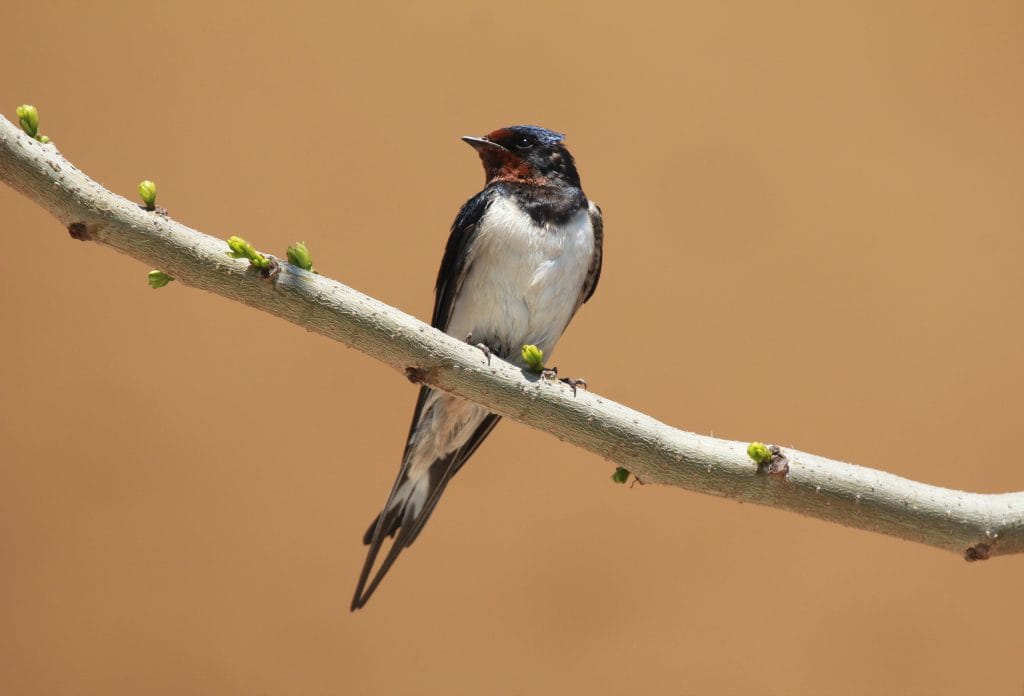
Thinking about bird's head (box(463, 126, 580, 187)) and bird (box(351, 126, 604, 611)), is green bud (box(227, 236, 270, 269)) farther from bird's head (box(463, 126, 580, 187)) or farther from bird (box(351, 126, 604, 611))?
bird's head (box(463, 126, 580, 187))

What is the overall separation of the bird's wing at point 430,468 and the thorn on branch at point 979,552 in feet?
3.70

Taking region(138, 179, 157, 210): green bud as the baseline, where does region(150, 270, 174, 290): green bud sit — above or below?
below

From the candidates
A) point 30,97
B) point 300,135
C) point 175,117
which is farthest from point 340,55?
point 30,97

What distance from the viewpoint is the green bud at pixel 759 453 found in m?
1.70

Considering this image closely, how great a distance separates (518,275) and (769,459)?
928 mm

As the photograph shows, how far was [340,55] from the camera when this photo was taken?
3.32m

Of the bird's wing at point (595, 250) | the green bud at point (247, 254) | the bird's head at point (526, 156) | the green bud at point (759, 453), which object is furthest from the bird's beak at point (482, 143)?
the green bud at point (759, 453)

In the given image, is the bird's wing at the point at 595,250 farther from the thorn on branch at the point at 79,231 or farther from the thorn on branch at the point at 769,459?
the thorn on branch at the point at 79,231

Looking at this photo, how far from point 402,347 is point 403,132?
1.78 m

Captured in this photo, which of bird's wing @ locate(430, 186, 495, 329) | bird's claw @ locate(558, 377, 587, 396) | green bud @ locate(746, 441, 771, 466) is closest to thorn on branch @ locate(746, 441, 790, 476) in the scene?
green bud @ locate(746, 441, 771, 466)

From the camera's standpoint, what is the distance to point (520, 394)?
1775 mm

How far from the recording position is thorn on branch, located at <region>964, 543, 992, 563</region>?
1.73m

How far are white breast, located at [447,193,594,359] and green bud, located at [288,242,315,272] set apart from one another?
82cm

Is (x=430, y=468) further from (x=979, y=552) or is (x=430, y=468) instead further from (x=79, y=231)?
(x=979, y=552)
